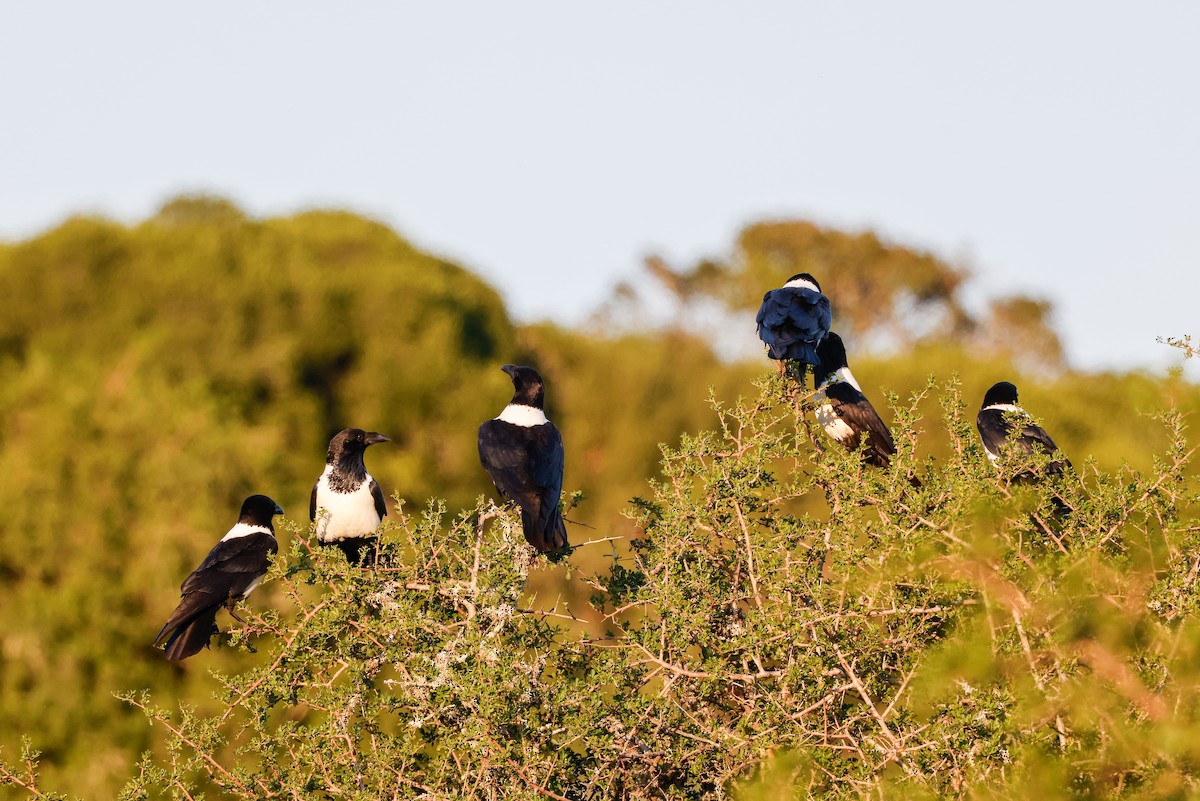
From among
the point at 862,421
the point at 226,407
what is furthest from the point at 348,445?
the point at 226,407

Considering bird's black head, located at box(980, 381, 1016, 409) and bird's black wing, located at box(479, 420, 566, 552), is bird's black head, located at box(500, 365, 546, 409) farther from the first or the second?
bird's black head, located at box(980, 381, 1016, 409)

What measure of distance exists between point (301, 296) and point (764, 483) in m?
16.9

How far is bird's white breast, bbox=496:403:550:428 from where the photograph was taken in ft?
24.0

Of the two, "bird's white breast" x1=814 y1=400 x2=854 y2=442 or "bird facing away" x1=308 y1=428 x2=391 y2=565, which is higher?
"bird's white breast" x1=814 y1=400 x2=854 y2=442

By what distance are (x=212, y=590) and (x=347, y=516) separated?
0.75 meters

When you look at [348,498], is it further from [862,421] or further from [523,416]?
[862,421]

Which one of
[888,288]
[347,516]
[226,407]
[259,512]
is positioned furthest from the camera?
[888,288]

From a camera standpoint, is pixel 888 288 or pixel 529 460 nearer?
A: pixel 529 460

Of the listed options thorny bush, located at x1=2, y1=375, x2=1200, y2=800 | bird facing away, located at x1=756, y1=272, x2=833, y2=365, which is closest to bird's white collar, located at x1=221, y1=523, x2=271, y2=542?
thorny bush, located at x1=2, y1=375, x2=1200, y2=800

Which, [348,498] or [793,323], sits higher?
[793,323]

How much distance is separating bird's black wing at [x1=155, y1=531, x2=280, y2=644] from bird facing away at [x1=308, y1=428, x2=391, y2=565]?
1.07 feet

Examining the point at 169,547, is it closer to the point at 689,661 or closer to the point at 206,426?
the point at 206,426

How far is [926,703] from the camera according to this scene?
15.1 ft

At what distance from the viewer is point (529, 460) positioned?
6852mm
